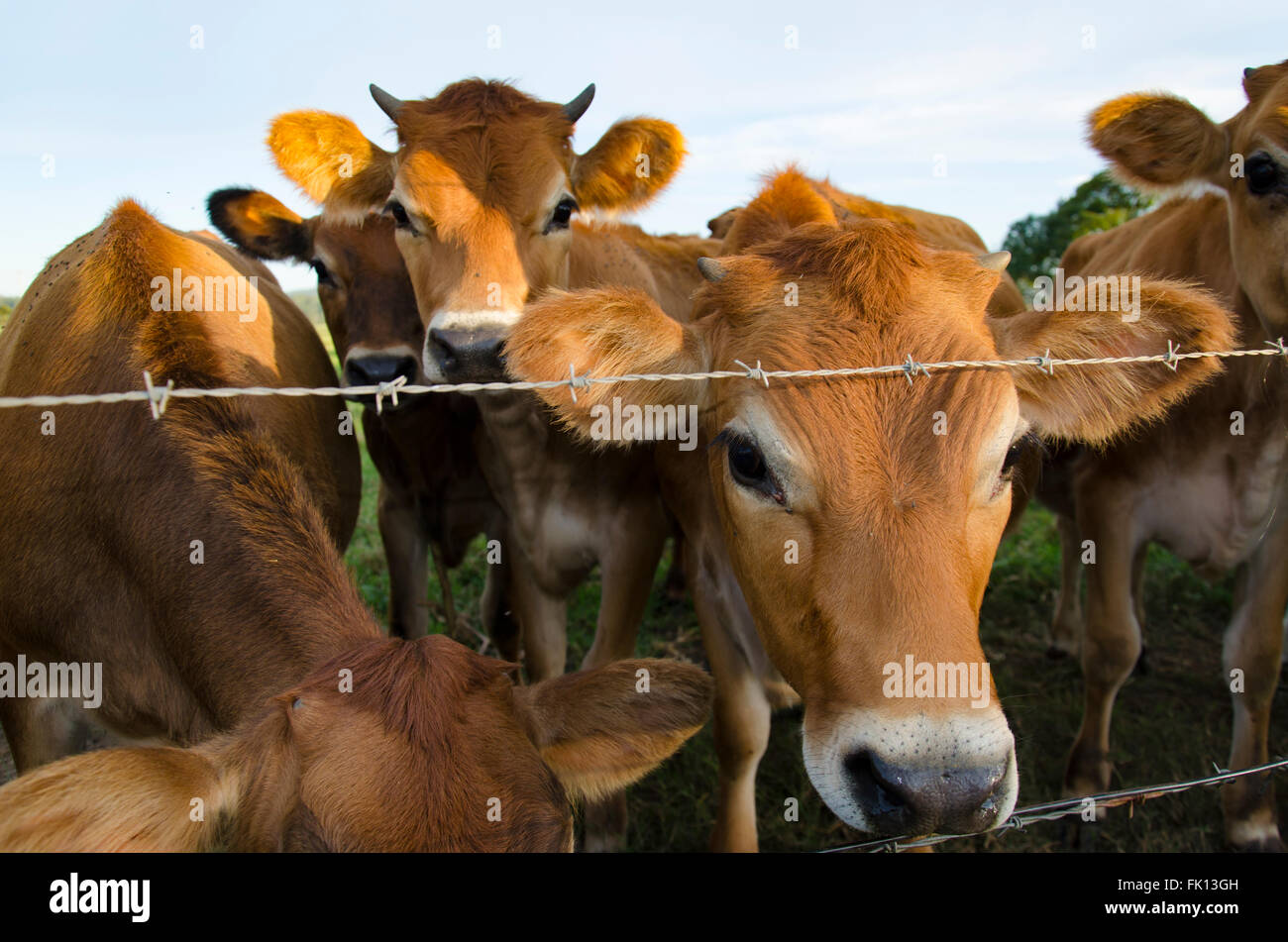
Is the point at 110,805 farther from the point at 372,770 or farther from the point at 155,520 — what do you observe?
the point at 155,520

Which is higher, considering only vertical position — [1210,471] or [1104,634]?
[1210,471]

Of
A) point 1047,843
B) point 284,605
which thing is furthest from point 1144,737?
point 284,605

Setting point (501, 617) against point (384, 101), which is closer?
point (384, 101)

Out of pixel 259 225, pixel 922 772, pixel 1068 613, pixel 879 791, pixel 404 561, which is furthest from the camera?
pixel 1068 613

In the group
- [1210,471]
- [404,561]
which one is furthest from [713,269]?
[404,561]

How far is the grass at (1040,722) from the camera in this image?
4176 millimetres

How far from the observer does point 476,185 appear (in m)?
4.09

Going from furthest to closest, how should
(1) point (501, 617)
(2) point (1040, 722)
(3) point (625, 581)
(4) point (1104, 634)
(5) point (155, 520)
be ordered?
1. (1) point (501, 617)
2. (2) point (1040, 722)
3. (3) point (625, 581)
4. (4) point (1104, 634)
5. (5) point (155, 520)

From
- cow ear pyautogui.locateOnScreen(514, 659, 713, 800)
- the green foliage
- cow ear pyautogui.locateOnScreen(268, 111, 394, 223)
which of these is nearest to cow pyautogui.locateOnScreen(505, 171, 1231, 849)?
cow ear pyautogui.locateOnScreen(514, 659, 713, 800)

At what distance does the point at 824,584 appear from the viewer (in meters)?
2.37

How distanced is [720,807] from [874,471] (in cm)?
214

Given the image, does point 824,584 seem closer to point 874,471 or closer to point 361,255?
point 874,471

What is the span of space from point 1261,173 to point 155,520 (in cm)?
408

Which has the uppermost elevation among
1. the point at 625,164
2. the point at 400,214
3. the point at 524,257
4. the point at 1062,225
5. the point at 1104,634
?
the point at 1062,225
